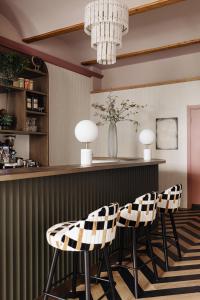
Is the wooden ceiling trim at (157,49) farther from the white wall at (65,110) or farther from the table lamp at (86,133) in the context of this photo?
the table lamp at (86,133)

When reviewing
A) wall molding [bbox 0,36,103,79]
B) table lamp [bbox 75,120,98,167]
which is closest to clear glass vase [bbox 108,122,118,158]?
table lamp [bbox 75,120,98,167]

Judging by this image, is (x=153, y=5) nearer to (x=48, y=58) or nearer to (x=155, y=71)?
(x=48, y=58)

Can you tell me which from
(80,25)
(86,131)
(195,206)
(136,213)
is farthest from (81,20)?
(195,206)

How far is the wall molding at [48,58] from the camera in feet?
15.8

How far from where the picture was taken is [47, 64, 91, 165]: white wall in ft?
19.5

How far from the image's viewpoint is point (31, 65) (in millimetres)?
4988

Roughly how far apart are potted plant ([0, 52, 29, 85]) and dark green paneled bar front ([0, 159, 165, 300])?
227cm

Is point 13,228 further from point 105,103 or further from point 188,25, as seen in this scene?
point 105,103

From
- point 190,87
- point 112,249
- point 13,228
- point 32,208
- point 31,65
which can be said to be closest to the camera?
point 13,228

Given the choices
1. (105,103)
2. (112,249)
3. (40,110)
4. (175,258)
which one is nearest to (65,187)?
(112,249)

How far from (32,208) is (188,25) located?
4.49 m

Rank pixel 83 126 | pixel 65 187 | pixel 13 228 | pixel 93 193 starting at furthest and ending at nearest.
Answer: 1. pixel 93 193
2. pixel 83 126
3. pixel 65 187
4. pixel 13 228

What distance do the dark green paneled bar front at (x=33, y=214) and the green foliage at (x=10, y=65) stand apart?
2.27 metres

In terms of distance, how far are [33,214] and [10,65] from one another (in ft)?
8.84
